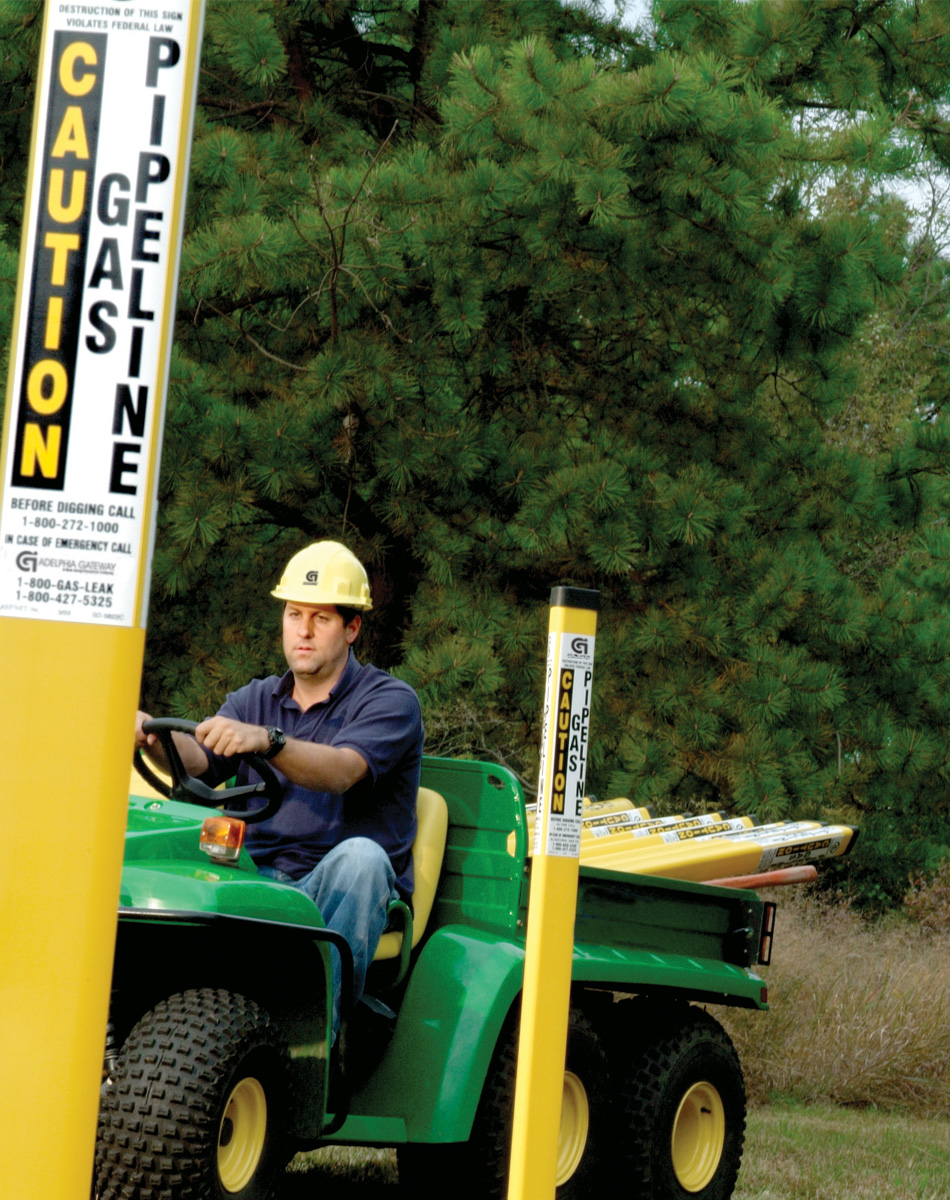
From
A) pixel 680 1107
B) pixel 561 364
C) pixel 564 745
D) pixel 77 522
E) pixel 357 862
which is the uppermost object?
pixel 561 364

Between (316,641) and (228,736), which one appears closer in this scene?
(228,736)

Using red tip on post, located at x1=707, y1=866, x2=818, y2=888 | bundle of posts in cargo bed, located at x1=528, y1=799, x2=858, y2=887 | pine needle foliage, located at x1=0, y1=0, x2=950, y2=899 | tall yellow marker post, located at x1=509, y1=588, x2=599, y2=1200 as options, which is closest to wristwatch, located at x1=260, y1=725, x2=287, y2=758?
tall yellow marker post, located at x1=509, y1=588, x2=599, y2=1200

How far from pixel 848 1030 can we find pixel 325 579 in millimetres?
5001

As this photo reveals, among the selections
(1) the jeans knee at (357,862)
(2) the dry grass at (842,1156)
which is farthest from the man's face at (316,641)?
(2) the dry grass at (842,1156)

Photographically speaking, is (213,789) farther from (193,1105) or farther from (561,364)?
(561,364)

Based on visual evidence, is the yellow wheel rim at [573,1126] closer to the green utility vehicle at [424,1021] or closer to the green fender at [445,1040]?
the green utility vehicle at [424,1021]

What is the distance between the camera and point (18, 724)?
78.6 inches

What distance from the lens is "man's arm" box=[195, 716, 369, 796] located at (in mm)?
3703

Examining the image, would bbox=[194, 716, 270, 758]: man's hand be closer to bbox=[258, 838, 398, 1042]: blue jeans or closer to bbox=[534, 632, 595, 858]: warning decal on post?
bbox=[258, 838, 398, 1042]: blue jeans

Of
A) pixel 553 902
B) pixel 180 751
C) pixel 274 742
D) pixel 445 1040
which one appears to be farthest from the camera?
pixel 180 751

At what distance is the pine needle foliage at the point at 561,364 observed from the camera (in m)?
8.41

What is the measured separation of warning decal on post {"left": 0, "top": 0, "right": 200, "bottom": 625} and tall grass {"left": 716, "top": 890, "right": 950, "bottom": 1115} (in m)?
6.84

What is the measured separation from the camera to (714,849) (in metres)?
5.70

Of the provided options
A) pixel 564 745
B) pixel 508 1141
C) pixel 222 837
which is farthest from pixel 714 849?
pixel 564 745
